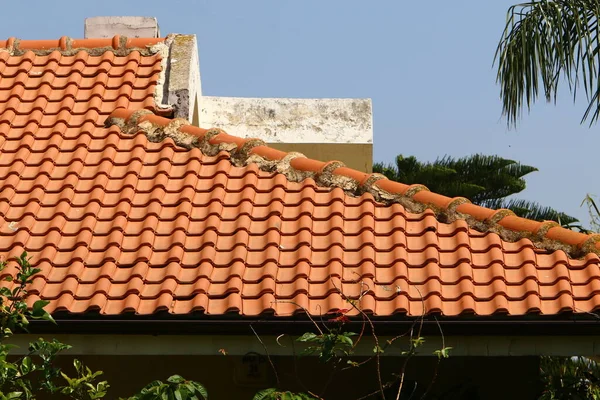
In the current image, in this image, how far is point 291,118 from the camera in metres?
11.8

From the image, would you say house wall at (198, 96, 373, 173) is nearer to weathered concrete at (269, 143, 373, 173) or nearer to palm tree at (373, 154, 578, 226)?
weathered concrete at (269, 143, 373, 173)

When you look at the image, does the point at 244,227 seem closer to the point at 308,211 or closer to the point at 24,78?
the point at 308,211

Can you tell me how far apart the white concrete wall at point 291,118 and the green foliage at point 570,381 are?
4.41 metres

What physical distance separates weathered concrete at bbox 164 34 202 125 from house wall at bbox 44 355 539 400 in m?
2.85

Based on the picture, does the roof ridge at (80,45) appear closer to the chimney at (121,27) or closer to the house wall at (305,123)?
the chimney at (121,27)

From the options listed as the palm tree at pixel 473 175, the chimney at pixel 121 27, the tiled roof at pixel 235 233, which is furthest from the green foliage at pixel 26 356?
the palm tree at pixel 473 175

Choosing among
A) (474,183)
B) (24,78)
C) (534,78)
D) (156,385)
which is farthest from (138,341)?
(474,183)

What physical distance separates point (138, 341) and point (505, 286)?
7.98 feet

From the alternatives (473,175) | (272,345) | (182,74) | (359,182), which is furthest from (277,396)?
(473,175)

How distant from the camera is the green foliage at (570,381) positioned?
21.7ft

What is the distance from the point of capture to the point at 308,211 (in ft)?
24.9

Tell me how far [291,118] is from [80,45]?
8.93 ft

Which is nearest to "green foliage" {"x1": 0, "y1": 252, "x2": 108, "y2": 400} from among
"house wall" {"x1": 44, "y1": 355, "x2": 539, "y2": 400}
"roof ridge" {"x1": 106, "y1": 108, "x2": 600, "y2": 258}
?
"house wall" {"x1": 44, "y1": 355, "x2": 539, "y2": 400}

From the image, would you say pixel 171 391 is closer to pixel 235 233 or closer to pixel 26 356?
pixel 26 356
